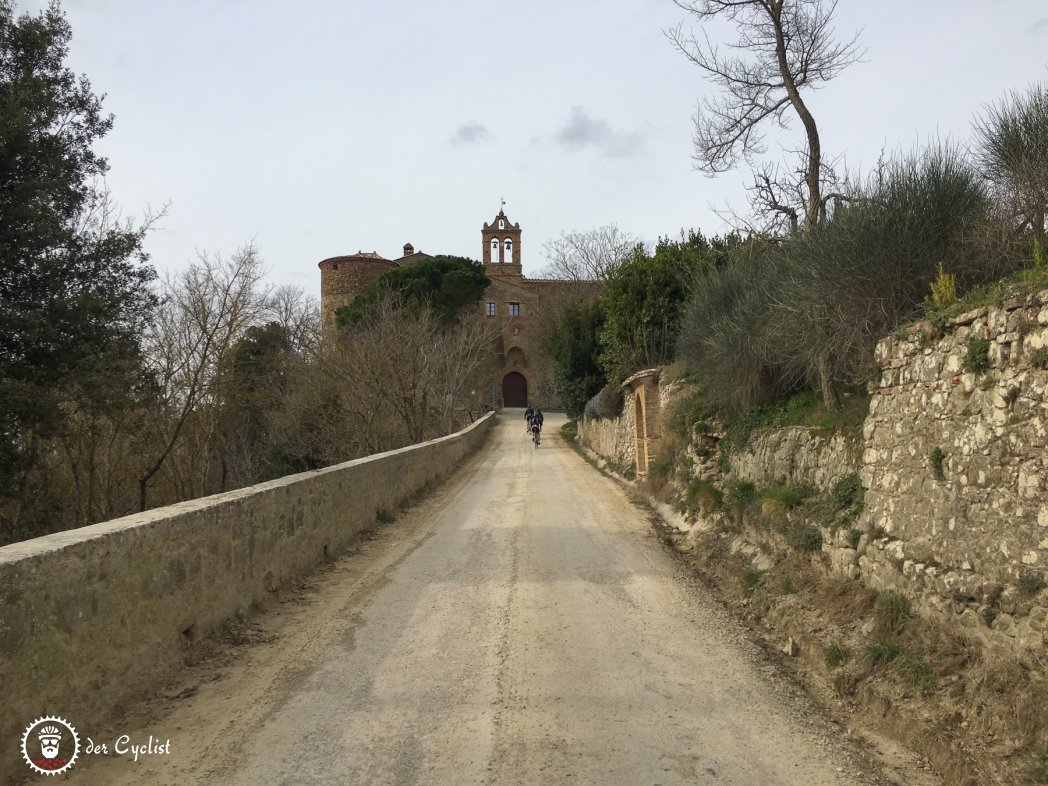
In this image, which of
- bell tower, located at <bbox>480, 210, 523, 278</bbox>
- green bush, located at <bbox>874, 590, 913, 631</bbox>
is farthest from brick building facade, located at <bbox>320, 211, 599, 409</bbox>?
green bush, located at <bbox>874, 590, 913, 631</bbox>

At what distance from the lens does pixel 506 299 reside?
59594 millimetres

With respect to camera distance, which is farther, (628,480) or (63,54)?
(628,480)

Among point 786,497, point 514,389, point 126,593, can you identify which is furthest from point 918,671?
point 514,389

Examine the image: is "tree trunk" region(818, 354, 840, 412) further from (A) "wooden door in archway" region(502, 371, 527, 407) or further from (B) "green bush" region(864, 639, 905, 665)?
(A) "wooden door in archway" region(502, 371, 527, 407)

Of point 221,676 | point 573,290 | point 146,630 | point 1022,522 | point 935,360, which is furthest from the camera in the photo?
point 573,290

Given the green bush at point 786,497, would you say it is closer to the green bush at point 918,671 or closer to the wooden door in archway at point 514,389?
the green bush at point 918,671

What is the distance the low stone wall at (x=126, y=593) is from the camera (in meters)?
3.49

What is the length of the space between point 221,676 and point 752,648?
391 cm

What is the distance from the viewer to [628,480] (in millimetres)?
18312

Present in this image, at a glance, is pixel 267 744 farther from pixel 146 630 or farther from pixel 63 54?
pixel 63 54

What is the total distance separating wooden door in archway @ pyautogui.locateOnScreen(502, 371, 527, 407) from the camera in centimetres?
6197

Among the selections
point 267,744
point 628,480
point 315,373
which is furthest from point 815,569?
point 315,373

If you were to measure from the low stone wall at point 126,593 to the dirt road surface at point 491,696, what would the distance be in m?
0.27

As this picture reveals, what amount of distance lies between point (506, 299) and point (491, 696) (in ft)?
183
